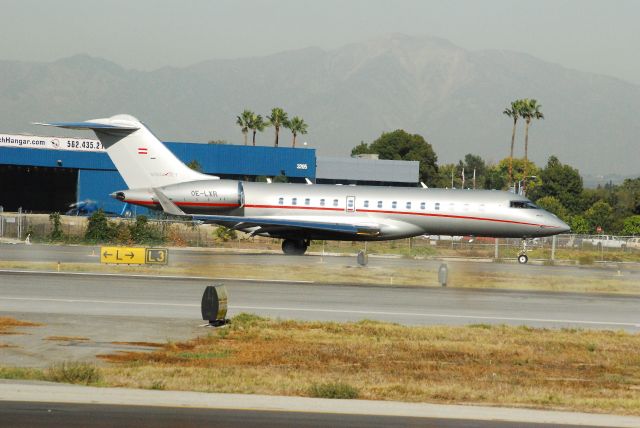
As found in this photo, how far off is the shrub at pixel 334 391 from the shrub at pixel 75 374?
142 inches

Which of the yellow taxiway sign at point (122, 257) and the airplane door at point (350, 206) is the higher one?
the airplane door at point (350, 206)

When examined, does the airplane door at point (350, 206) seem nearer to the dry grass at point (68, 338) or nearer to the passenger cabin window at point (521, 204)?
the passenger cabin window at point (521, 204)

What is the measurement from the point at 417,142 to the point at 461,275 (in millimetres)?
143106

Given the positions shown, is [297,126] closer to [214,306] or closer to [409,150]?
[409,150]

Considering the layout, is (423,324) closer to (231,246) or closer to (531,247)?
(231,246)

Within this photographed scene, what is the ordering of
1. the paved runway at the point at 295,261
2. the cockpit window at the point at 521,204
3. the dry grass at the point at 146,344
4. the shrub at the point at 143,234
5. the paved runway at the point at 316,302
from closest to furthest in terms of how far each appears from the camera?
the dry grass at the point at 146,344 → the paved runway at the point at 316,302 → the paved runway at the point at 295,261 → the cockpit window at the point at 521,204 → the shrub at the point at 143,234

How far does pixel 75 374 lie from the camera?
624 inches

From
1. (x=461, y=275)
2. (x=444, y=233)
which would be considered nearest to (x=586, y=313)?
(x=461, y=275)

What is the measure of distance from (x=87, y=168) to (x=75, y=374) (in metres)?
90.2

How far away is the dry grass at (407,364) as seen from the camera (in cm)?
1590

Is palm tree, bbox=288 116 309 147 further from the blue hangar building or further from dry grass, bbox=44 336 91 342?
dry grass, bbox=44 336 91 342

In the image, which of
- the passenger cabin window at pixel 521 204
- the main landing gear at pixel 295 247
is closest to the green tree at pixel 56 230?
the main landing gear at pixel 295 247

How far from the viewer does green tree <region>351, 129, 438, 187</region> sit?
17700cm

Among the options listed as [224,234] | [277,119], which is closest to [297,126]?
[277,119]
